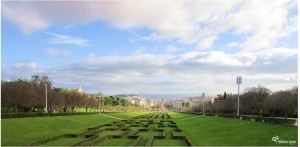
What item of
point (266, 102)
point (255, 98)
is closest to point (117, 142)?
point (266, 102)

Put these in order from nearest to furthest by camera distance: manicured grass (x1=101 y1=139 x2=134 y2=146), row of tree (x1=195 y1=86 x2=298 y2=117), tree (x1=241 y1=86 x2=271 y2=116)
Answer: manicured grass (x1=101 y1=139 x2=134 y2=146) → row of tree (x1=195 y1=86 x2=298 y2=117) → tree (x1=241 y1=86 x2=271 y2=116)

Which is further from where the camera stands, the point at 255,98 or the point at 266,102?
the point at 255,98

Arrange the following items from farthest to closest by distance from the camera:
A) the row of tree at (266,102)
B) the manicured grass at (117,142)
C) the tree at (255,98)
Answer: the tree at (255,98)
the row of tree at (266,102)
the manicured grass at (117,142)

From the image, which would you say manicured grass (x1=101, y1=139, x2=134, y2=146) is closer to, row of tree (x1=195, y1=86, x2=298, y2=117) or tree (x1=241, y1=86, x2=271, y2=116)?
row of tree (x1=195, y1=86, x2=298, y2=117)

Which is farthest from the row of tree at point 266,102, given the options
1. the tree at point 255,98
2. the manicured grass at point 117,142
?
the manicured grass at point 117,142

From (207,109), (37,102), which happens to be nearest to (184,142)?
(37,102)

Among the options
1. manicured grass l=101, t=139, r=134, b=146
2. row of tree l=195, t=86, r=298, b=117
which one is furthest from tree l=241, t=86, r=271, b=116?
manicured grass l=101, t=139, r=134, b=146

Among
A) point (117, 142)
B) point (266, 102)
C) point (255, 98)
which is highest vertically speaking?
point (255, 98)

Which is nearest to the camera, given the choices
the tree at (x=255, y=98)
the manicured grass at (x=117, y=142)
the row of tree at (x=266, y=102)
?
the manicured grass at (x=117, y=142)

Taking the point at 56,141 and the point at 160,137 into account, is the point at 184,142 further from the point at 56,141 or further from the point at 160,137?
the point at 56,141

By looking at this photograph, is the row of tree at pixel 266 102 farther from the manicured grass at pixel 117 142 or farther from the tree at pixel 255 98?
the manicured grass at pixel 117 142

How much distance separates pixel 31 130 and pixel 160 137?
9.96 meters

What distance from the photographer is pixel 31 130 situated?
2823 centimetres

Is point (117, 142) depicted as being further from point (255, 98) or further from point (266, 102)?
point (255, 98)
